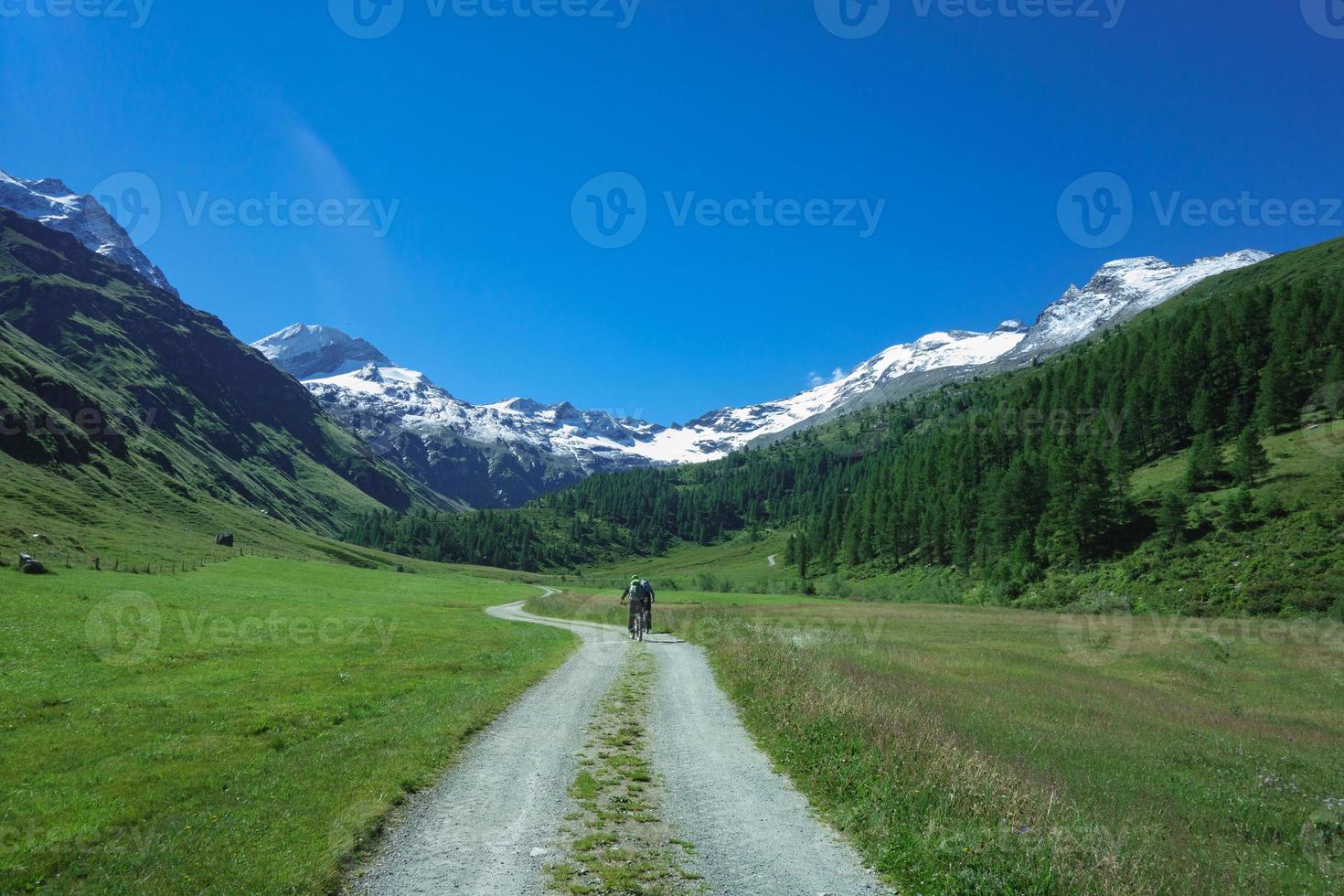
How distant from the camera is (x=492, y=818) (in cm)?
1029

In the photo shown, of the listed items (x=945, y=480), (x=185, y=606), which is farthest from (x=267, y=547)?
(x=945, y=480)

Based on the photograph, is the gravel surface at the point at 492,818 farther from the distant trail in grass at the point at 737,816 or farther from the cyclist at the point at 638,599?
the cyclist at the point at 638,599

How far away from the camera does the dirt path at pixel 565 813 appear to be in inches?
323

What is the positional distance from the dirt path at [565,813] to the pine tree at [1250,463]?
297ft

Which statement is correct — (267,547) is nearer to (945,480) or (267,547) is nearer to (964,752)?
(945,480)

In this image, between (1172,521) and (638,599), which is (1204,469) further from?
(638,599)

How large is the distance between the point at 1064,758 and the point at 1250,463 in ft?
282

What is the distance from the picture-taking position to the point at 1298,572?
56.2 m

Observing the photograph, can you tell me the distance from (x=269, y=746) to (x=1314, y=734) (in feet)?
100

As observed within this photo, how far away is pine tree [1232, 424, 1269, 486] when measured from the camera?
77.5 meters

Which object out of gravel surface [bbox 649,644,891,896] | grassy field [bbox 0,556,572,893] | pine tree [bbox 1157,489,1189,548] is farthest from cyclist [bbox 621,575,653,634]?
pine tree [bbox 1157,489,1189,548]

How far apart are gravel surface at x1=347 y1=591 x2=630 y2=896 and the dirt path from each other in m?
0.02

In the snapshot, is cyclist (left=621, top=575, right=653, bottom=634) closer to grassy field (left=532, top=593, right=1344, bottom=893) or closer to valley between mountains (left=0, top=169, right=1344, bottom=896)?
valley between mountains (left=0, top=169, right=1344, bottom=896)

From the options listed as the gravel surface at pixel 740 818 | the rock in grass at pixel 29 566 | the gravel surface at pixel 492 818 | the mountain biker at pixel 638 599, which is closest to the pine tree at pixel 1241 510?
the mountain biker at pixel 638 599
